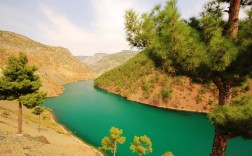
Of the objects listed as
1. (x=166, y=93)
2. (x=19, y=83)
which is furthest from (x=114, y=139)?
(x=166, y=93)

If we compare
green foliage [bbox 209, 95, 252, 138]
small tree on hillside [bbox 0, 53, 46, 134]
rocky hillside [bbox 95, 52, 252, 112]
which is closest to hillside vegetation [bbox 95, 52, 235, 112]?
rocky hillside [bbox 95, 52, 252, 112]

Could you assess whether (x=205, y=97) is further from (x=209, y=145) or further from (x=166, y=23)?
(x=166, y=23)

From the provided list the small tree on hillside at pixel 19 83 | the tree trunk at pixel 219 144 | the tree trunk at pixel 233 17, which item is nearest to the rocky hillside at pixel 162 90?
the small tree on hillside at pixel 19 83

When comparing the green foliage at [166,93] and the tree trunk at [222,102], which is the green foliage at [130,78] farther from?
the tree trunk at [222,102]

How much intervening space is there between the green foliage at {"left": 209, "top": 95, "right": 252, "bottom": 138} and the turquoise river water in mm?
32872

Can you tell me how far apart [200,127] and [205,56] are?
5923 cm

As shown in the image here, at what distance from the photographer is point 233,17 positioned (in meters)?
8.01

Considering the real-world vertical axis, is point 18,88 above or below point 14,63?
below

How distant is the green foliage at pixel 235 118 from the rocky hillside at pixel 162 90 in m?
62.3

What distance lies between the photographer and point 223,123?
7.73 meters

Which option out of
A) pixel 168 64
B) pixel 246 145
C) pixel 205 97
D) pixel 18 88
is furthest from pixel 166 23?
pixel 205 97

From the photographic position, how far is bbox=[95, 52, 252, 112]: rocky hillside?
8538cm

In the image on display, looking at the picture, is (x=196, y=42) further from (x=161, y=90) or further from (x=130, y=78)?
(x=130, y=78)

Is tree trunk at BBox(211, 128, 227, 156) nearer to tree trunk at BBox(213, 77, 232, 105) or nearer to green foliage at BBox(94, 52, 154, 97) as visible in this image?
tree trunk at BBox(213, 77, 232, 105)
